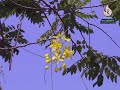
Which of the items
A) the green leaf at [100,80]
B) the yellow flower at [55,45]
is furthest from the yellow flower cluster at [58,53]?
the green leaf at [100,80]

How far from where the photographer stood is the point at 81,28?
134 inches

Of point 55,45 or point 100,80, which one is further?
point 100,80

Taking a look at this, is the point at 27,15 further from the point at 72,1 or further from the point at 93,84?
the point at 93,84

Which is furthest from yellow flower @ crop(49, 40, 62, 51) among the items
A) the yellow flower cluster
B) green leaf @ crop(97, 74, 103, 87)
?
green leaf @ crop(97, 74, 103, 87)

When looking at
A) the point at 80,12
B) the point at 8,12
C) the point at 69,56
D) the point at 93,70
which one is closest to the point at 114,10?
the point at 80,12

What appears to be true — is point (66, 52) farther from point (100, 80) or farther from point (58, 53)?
point (100, 80)

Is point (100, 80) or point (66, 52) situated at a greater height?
point (66, 52)

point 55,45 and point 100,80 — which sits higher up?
point 55,45

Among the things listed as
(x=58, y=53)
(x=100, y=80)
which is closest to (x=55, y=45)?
(x=58, y=53)

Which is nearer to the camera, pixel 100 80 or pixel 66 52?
pixel 66 52

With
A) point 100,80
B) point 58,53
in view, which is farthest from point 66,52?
point 100,80

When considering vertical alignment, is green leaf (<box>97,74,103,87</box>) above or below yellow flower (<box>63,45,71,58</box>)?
below

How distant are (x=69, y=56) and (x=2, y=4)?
58.3 inches

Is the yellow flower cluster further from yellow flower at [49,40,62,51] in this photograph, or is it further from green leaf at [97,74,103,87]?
green leaf at [97,74,103,87]
